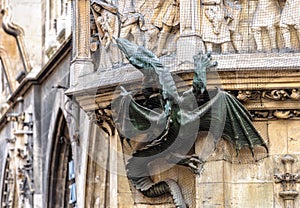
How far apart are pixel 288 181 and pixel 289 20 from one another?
4.50ft

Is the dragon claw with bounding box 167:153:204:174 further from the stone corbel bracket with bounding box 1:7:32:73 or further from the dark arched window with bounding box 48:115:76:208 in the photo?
the stone corbel bracket with bounding box 1:7:32:73

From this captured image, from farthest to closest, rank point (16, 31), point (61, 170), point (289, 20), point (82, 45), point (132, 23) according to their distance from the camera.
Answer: point (16, 31) < point (61, 170) < point (82, 45) < point (132, 23) < point (289, 20)

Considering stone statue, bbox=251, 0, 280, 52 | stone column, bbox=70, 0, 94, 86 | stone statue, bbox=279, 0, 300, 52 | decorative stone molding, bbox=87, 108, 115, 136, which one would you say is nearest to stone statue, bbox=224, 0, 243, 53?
stone statue, bbox=251, 0, 280, 52

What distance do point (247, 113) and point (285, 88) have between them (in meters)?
0.40

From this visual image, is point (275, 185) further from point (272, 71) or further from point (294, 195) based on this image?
point (272, 71)

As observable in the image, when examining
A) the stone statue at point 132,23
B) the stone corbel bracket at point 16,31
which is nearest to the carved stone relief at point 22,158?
the stone corbel bracket at point 16,31

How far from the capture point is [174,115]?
12711 millimetres

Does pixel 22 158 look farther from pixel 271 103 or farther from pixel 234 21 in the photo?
pixel 271 103

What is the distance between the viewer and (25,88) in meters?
25.1

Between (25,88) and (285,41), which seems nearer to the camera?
(285,41)

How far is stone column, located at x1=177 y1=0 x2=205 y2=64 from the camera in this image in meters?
12.9

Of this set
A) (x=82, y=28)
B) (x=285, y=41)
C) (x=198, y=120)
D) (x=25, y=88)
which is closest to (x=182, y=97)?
(x=198, y=120)

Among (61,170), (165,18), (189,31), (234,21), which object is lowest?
(189,31)

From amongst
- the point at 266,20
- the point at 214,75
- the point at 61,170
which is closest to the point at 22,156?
the point at 61,170
